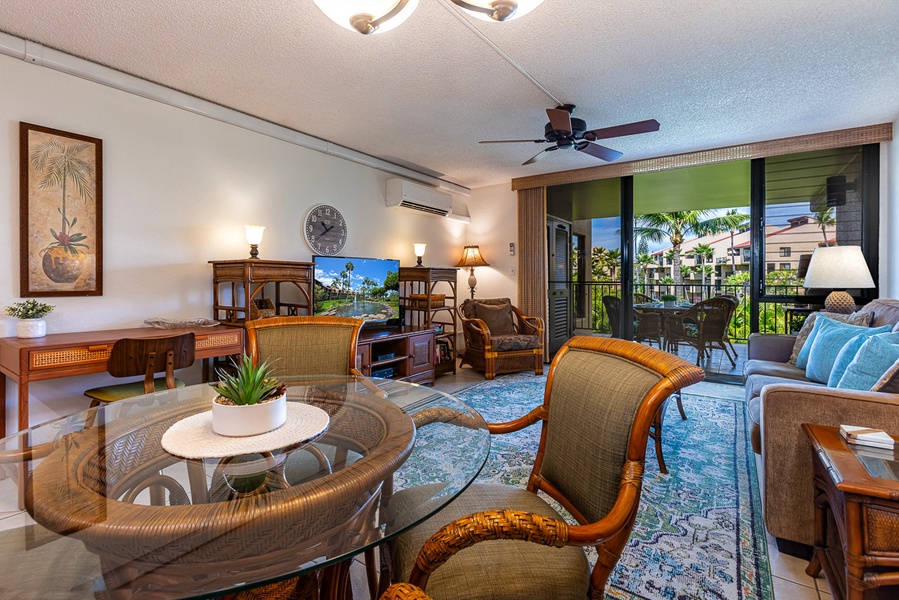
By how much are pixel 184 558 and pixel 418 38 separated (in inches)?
98.2

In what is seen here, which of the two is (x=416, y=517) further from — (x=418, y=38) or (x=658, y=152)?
(x=658, y=152)

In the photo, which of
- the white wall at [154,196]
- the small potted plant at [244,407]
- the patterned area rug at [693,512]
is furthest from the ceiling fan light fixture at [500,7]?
the white wall at [154,196]

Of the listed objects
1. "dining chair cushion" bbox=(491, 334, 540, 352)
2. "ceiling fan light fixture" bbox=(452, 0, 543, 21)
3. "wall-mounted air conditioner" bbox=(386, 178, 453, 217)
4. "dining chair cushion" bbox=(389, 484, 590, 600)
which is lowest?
"dining chair cushion" bbox=(389, 484, 590, 600)

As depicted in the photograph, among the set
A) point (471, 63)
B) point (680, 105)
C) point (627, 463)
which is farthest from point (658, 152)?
point (627, 463)

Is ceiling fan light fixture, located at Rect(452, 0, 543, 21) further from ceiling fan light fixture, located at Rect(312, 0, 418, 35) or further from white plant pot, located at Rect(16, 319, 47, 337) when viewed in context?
white plant pot, located at Rect(16, 319, 47, 337)

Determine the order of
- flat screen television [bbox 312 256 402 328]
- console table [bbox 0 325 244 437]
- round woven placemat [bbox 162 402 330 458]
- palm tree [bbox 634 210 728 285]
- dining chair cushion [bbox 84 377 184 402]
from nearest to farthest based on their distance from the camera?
1. round woven placemat [bbox 162 402 330 458]
2. console table [bbox 0 325 244 437]
3. dining chair cushion [bbox 84 377 184 402]
4. flat screen television [bbox 312 256 402 328]
5. palm tree [bbox 634 210 728 285]

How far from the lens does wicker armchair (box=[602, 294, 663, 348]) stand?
16.3ft

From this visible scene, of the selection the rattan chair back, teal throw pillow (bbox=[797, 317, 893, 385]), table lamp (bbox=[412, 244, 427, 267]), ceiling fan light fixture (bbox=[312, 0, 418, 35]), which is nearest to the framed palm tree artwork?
the rattan chair back

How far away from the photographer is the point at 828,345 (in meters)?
2.45

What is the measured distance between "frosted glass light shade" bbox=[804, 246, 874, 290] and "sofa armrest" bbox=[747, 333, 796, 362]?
1.63 feet

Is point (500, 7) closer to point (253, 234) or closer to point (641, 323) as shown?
point (253, 234)

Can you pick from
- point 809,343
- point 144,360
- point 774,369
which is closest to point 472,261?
point 774,369

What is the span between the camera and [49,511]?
0.82 metres

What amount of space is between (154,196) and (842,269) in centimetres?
504
